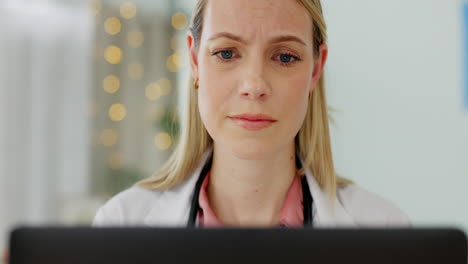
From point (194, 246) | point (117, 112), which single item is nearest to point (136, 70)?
point (117, 112)

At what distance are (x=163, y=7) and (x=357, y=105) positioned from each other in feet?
5.73

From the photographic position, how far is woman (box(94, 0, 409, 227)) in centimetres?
108

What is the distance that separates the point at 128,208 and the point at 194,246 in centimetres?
67

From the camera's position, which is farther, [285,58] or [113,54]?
[113,54]

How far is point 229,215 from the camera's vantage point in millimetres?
1196

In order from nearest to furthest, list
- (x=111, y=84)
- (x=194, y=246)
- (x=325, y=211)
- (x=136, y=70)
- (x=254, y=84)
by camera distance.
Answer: (x=194, y=246), (x=254, y=84), (x=325, y=211), (x=111, y=84), (x=136, y=70)

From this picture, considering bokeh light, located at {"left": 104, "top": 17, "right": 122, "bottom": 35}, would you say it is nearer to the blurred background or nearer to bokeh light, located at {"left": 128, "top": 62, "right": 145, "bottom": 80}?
the blurred background

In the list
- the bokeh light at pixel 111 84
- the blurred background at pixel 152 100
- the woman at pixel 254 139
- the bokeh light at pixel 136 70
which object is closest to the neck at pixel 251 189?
the woman at pixel 254 139

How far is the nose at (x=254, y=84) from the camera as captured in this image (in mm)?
1048

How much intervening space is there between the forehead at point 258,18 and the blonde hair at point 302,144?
0.07 metres

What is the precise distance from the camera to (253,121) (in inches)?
42.4

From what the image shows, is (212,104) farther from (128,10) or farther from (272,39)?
(128,10)

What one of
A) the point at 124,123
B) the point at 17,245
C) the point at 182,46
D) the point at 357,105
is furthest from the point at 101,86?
the point at 17,245

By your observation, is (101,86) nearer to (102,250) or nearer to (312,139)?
(312,139)
